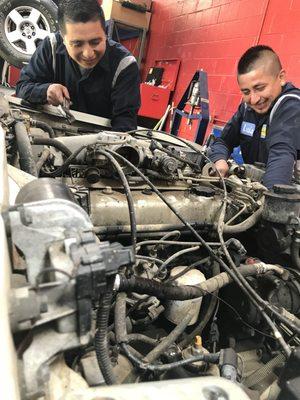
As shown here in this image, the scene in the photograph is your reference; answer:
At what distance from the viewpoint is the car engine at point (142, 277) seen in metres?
0.43

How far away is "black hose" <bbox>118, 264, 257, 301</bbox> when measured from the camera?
0.74 meters

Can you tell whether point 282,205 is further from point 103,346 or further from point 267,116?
point 267,116

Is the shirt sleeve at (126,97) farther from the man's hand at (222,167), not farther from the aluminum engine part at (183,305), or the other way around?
the aluminum engine part at (183,305)

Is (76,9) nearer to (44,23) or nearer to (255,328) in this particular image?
(44,23)

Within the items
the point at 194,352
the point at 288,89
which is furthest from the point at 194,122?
the point at 194,352

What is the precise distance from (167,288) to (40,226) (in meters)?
0.40

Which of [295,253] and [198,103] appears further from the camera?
[198,103]

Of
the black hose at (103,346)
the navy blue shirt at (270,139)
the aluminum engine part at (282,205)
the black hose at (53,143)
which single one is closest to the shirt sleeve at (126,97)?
the navy blue shirt at (270,139)

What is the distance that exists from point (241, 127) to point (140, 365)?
85.0 inches

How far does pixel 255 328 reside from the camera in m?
0.96

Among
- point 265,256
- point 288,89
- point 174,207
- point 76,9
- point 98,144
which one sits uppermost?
point 76,9

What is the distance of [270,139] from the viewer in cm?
202

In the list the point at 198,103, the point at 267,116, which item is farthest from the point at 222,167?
the point at 198,103

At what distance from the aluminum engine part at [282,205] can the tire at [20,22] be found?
2274 mm
